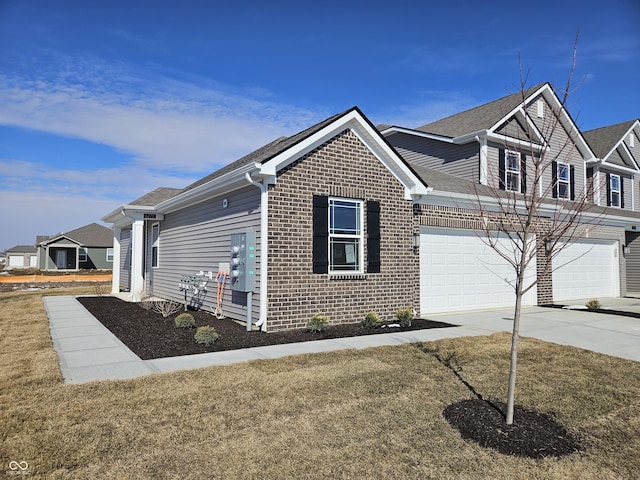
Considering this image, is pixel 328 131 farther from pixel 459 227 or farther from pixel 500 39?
pixel 500 39

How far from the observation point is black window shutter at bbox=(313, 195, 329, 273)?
9.19 metres

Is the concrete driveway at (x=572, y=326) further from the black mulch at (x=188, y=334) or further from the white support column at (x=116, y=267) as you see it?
the white support column at (x=116, y=267)

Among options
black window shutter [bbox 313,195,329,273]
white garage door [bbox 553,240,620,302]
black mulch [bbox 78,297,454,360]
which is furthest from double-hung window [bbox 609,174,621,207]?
black window shutter [bbox 313,195,329,273]

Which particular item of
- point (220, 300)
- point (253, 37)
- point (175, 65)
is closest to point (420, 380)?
point (220, 300)

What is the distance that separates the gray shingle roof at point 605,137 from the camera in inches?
770

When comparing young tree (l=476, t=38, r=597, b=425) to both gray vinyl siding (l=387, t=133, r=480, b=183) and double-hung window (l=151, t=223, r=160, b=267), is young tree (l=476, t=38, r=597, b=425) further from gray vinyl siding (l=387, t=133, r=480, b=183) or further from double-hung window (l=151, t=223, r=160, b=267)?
double-hung window (l=151, t=223, r=160, b=267)

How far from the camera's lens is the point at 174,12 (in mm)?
10383

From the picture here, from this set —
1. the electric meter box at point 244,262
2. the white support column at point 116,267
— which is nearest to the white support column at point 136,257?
the white support column at point 116,267

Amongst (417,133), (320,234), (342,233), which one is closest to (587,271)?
(417,133)

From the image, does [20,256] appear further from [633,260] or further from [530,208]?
[530,208]

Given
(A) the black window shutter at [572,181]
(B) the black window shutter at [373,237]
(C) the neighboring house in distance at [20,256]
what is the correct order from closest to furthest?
(B) the black window shutter at [373,237], (A) the black window shutter at [572,181], (C) the neighboring house in distance at [20,256]

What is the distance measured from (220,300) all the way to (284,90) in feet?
27.1

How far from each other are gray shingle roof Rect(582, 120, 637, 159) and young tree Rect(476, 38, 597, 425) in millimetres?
2967

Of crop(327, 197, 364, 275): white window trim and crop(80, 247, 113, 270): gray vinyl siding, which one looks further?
crop(80, 247, 113, 270): gray vinyl siding
